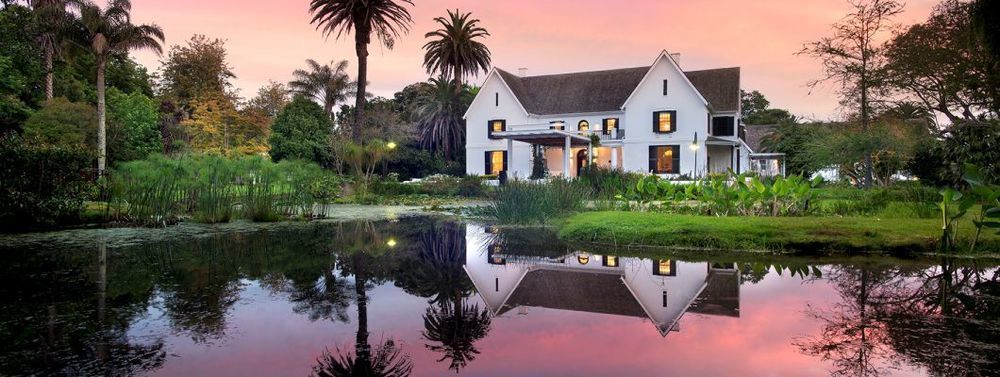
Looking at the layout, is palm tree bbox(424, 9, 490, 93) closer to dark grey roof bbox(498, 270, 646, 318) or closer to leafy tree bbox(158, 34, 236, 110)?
leafy tree bbox(158, 34, 236, 110)

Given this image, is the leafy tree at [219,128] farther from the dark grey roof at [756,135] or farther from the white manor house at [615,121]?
→ the dark grey roof at [756,135]

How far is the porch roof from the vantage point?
31.2 metres

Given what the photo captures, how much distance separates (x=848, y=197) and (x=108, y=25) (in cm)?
3039

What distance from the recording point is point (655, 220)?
1185 cm

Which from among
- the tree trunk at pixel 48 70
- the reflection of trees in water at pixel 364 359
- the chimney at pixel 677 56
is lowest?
the reflection of trees in water at pixel 364 359

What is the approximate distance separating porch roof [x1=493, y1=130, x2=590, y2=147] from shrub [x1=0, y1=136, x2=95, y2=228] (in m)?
20.2

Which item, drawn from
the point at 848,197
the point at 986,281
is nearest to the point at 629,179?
the point at 848,197

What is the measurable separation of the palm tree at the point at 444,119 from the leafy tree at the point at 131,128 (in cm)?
1781

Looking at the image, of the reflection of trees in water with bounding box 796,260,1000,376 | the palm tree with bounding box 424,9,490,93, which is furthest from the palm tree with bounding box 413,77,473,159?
the reflection of trees in water with bounding box 796,260,1000,376

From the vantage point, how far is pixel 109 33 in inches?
1095

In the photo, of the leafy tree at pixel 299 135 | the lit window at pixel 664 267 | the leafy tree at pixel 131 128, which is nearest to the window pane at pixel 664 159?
the leafy tree at pixel 299 135

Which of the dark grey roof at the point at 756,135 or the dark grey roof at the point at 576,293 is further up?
the dark grey roof at the point at 756,135

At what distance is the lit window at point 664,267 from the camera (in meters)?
8.54

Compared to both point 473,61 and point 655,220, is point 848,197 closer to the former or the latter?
point 655,220
